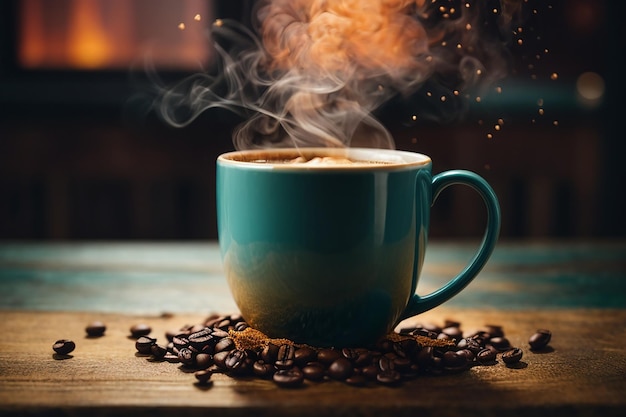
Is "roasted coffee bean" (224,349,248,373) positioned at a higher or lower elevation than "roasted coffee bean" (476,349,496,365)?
higher

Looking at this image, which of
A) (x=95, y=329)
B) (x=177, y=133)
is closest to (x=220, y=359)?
(x=95, y=329)

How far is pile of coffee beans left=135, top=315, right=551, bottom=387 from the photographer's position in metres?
0.83

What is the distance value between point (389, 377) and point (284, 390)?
12cm

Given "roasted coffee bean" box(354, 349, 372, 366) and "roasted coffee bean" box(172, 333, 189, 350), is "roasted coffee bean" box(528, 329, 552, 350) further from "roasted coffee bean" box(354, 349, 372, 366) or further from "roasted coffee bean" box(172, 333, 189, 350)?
"roasted coffee bean" box(172, 333, 189, 350)

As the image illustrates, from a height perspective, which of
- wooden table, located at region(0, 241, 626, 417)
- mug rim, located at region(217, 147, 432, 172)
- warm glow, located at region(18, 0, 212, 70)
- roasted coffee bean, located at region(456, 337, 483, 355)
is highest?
warm glow, located at region(18, 0, 212, 70)

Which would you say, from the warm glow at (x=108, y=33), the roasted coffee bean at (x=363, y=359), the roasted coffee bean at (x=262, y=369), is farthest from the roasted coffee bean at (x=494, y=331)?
the warm glow at (x=108, y=33)

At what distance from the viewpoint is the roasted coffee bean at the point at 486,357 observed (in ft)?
2.95

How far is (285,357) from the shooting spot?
2.87ft

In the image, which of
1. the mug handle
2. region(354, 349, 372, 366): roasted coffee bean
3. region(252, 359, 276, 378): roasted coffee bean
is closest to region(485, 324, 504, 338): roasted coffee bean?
the mug handle

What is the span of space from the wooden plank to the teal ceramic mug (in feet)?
0.32

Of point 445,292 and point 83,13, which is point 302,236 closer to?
point 445,292

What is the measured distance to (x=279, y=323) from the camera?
0.90 m

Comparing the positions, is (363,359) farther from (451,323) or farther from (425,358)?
(451,323)

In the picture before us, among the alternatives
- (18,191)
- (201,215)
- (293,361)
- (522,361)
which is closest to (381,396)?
(293,361)
